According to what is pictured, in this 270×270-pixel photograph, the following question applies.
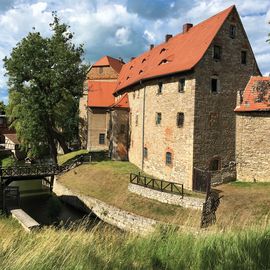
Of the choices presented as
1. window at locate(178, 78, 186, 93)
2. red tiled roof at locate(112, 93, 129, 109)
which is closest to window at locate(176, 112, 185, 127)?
window at locate(178, 78, 186, 93)

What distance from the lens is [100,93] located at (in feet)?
144

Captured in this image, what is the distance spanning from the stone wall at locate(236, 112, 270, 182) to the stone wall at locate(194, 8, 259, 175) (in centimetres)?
57

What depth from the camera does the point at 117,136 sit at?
116 ft

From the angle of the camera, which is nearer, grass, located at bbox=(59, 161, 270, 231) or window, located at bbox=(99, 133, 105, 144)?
grass, located at bbox=(59, 161, 270, 231)

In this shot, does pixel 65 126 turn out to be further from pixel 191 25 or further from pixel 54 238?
pixel 54 238

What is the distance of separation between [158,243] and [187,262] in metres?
0.76

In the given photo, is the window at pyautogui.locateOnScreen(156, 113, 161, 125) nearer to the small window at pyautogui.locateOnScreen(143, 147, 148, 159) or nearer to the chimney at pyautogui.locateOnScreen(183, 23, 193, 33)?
the small window at pyautogui.locateOnScreen(143, 147, 148, 159)

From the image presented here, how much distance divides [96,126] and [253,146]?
22995 millimetres

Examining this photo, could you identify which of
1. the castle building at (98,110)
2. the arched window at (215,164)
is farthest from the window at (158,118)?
the castle building at (98,110)

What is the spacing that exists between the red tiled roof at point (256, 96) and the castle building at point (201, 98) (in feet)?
1.67

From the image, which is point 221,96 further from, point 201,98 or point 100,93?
point 100,93

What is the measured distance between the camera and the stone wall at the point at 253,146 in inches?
915

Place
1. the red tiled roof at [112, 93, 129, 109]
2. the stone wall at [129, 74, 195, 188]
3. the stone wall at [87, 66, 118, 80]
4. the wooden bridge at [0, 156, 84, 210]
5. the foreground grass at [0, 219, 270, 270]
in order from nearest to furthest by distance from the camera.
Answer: the foreground grass at [0, 219, 270, 270], the stone wall at [129, 74, 195, 188], the wooden bridge at [0, 156, 84, 210], the red tiled roof at [112, 93, 129, 109], the stone wall at [87, 66, 118, 80]

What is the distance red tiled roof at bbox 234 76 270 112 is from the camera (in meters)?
23.7
